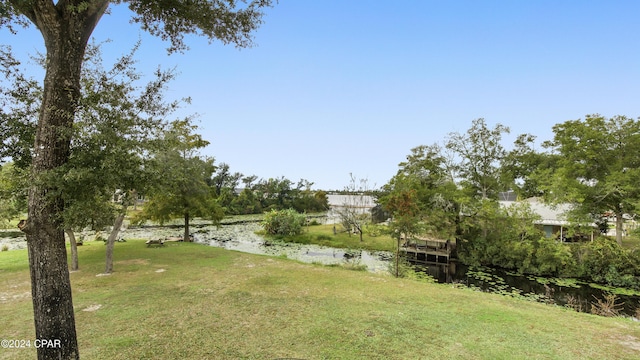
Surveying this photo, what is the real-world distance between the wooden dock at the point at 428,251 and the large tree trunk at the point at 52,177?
47.7 ft

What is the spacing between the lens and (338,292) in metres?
7.65

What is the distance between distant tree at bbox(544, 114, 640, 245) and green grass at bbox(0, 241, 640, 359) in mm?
9789

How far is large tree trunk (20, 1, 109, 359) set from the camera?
303 cm

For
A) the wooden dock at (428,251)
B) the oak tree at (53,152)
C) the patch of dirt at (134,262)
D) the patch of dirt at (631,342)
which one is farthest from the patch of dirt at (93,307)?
the wooden dock at (428,251)

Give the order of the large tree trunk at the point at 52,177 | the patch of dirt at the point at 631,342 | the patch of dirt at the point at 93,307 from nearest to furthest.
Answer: the large tree trunk at the point at 52,177 → the patch of dirt at the point at 631,342 → the patch of dirt at the point at 93,307

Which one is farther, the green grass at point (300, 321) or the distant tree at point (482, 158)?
the distant tree at point (482, 158)

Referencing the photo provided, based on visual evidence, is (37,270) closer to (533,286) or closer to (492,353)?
(492,353)

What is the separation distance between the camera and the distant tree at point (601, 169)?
13133 millimetres

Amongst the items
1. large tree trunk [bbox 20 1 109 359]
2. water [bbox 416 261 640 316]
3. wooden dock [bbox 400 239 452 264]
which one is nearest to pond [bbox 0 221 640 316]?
water [bbox 416 261 640 316]

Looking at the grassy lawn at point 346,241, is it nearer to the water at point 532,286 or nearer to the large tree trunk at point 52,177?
the water at point 532,286

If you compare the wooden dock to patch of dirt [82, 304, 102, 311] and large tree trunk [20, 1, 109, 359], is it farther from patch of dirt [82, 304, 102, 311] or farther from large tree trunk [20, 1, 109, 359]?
large tree trunk [20, 1, 109, 359]

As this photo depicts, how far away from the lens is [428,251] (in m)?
15.6

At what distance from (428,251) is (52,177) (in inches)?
622

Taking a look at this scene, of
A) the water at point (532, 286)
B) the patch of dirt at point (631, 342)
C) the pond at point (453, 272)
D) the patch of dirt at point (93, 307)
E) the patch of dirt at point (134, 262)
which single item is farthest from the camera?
the patch of dirt at point (134, 262)
